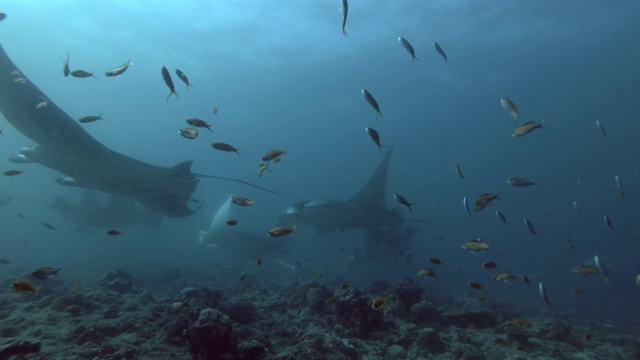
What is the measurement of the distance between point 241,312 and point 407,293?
4027 millimetres

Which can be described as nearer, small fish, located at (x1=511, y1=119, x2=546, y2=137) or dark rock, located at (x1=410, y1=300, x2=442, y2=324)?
small fish, located at (x1=511, y1=119, x2=546, y2=137)

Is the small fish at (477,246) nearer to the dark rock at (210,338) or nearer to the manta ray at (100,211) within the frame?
the dark rock at (210,338)

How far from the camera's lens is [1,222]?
96062mm

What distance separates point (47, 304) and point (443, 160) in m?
71.3

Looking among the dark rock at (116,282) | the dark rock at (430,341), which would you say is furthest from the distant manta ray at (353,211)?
the dark rock at (430,341)

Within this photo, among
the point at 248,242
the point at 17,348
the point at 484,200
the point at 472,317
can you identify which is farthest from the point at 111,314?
the point at 248,242

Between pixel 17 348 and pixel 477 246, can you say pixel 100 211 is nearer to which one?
pixel 17 348

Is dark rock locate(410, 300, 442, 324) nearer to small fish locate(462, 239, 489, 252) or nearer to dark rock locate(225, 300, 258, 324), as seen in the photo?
small fish locate(462, 239, 489, 252)

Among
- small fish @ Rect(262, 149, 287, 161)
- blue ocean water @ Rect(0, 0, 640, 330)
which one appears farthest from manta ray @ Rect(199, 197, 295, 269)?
small fish @ Rect(262, 149, 287, 161)

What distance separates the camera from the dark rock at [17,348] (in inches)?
162

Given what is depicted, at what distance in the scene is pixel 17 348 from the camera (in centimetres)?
424

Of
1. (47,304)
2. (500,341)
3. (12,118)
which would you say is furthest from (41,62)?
(500,341)

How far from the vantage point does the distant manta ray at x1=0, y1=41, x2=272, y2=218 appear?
308 inches

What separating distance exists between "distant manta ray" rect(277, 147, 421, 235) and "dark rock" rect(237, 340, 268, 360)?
11.2 meters
